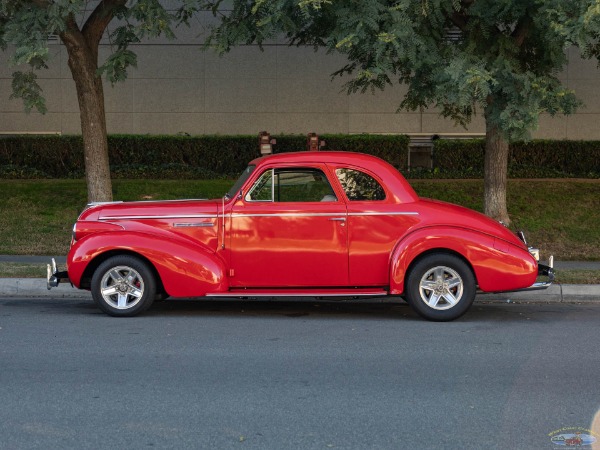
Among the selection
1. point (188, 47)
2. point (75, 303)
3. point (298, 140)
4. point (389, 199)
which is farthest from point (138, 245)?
point (188, 47)

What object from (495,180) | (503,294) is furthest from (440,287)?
(495,180)

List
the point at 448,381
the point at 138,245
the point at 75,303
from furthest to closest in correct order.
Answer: the point at 75,303
the point at 138,245
the point at 448,381

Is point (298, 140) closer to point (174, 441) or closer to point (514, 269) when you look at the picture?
point (514, 269)

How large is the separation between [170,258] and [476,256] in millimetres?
3184

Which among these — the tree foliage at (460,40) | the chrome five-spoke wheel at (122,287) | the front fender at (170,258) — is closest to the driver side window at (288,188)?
the front fender at (170,258)

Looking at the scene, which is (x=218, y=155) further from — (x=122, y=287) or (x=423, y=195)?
(x=122, y=287)

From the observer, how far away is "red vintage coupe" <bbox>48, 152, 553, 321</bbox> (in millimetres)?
9703

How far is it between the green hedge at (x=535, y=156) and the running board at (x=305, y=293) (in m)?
10.7

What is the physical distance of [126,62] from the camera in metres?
12.9

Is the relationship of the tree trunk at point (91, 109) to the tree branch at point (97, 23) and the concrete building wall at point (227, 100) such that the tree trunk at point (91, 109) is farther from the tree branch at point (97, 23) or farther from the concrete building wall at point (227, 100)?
the concrete building wall at point (227, 100)

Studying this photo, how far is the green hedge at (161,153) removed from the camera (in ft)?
66.0

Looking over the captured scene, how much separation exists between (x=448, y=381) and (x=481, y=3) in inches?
276

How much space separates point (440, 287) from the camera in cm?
973

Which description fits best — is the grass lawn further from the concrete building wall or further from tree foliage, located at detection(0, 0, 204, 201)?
the concrete building wall
